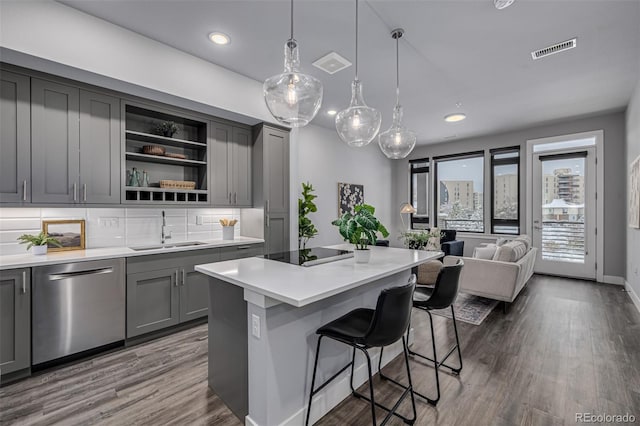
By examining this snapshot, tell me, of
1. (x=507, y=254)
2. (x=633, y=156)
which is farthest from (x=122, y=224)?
(x=633, y=156)

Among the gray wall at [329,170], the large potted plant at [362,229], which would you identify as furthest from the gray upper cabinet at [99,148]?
the gray wall at [329,170]

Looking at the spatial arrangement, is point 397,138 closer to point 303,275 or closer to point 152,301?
point 303,275

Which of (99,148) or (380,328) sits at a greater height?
(99,148)

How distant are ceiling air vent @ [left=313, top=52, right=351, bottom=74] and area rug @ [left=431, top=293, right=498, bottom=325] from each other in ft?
10.6

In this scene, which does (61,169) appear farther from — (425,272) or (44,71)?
(425,272)

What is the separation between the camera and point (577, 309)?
380 cm

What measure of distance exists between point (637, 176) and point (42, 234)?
658cm

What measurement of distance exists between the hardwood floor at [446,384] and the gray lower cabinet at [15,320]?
186 mm

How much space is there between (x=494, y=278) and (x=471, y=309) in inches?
20.0

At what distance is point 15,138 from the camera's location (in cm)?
233

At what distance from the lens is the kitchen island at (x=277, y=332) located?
5.15 ft

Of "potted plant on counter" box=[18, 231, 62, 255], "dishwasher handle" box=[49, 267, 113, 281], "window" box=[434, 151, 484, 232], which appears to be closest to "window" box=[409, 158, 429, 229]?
"window" box=[434, 151, 484, 232]

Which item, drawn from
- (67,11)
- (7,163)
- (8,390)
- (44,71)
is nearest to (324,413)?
(8,390)

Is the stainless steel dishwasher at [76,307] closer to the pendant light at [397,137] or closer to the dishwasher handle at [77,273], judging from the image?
the dishwasher handle at [77,273]
